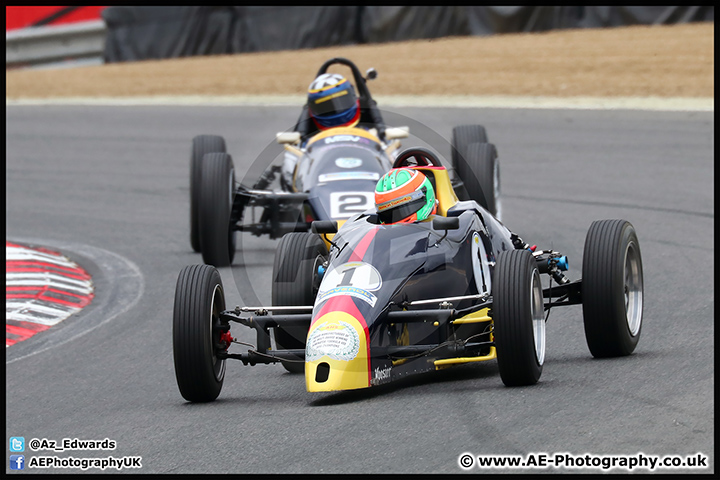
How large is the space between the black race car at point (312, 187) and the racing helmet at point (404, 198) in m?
3.04

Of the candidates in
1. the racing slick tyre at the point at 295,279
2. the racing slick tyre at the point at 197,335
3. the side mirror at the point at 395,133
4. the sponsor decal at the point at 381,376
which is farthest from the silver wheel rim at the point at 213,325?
the side mirror at the point at 395,133

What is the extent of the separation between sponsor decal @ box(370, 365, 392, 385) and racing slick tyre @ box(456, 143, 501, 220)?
4667 mm

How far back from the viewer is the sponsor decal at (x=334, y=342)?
6582 mm

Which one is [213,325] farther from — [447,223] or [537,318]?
[537,318]

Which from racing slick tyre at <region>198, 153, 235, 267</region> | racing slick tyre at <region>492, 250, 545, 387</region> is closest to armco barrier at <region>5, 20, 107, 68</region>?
racing slick tyre at <region>198, 153, 235, 267</region>

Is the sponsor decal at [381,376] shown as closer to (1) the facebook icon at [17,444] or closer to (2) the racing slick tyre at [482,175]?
(1) the facebook icon at [17,444]

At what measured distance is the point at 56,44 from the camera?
30781 mm

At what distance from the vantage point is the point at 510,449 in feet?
18.3

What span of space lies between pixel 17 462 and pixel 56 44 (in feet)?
85.2

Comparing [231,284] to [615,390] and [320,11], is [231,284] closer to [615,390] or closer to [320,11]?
[615,390]

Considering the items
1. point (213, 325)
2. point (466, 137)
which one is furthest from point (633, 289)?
point (466, 137)

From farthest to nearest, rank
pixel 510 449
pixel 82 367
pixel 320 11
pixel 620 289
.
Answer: pixel 320 11 → pixel 82 367 → pixel 620 289 → pixel 510 449

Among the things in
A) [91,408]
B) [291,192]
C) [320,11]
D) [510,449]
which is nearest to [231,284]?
[291,192]
